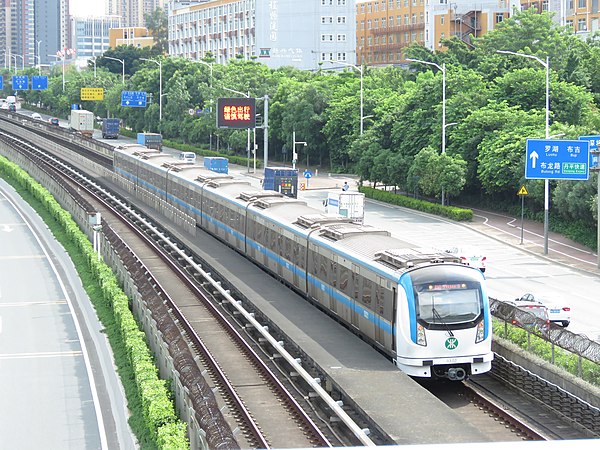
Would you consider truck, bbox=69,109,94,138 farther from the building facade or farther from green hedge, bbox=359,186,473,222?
green hedge, bbox=359,186,473,222

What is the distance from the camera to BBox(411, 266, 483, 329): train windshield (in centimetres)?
2475

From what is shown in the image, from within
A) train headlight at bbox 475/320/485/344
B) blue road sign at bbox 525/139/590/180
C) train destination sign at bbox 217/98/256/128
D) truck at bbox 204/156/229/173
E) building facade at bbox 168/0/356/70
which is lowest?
train headlight at bbox 475/320/485/344

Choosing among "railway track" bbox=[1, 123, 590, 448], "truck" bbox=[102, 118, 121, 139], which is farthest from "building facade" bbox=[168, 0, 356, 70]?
"railway track" bbox=[1, 123, 590, 448]

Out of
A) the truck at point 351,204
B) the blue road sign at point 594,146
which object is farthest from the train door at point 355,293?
the truck at point 351,204

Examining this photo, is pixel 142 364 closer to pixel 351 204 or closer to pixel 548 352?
pixel 548 352

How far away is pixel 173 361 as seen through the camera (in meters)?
24.9

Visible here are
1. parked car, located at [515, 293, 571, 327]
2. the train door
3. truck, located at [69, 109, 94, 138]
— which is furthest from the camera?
truck, located at [69, 109, 94, 138]

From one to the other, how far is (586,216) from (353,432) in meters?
38.8

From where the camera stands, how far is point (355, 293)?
28.3 m

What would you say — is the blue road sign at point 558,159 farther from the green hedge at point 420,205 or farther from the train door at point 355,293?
the train door at point 355,293

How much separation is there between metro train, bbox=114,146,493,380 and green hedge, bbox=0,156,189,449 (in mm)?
5578

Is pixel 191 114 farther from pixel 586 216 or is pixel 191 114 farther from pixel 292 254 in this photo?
pixel 292 254

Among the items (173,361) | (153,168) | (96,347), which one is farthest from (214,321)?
(153,168)

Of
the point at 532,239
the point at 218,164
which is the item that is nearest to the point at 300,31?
the point at 218,164
